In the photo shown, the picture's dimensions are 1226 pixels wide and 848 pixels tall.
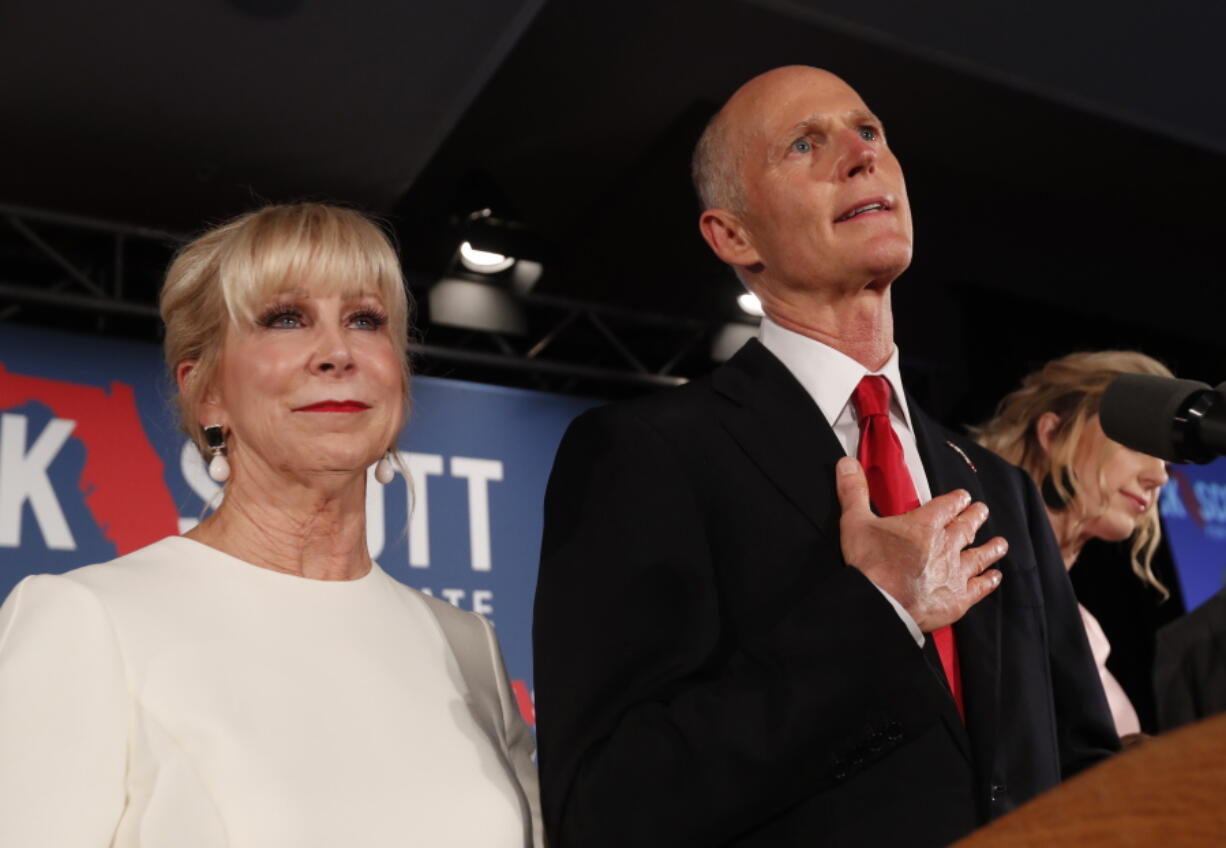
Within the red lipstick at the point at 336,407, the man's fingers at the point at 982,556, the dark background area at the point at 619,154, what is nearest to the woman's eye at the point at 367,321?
the red lipstick at the point at 336,407

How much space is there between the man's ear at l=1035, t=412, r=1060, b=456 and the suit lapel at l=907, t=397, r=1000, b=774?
58.6 inches

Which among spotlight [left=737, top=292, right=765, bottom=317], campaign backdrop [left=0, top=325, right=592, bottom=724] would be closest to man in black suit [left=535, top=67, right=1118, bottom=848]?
campaign backdrop [left=0, top=325, right=592, bottom=724]

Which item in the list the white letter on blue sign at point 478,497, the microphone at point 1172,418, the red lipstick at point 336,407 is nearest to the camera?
the microphone at point 1172,418

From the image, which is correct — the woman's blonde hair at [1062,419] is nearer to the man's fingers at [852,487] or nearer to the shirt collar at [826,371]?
the shirt collar at [826,371]

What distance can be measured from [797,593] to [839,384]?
32 centimetres

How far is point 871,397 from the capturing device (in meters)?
1.63

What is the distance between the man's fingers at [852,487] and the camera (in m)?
1.42

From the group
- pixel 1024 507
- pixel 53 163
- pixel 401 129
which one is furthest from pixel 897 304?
pixel 1024 507

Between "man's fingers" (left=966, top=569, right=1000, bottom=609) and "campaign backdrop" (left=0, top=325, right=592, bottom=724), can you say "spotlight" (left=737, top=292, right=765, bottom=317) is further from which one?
"man's fingers" (left=966, top=569, right=1000, bottom=609)

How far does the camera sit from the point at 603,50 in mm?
4723

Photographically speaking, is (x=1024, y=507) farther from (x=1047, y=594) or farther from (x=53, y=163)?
(x=53, y=163)

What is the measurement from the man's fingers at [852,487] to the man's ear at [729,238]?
414 mm

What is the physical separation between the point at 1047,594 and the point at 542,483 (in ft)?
10.7

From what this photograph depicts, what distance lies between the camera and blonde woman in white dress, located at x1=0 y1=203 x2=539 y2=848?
56.8 inches
